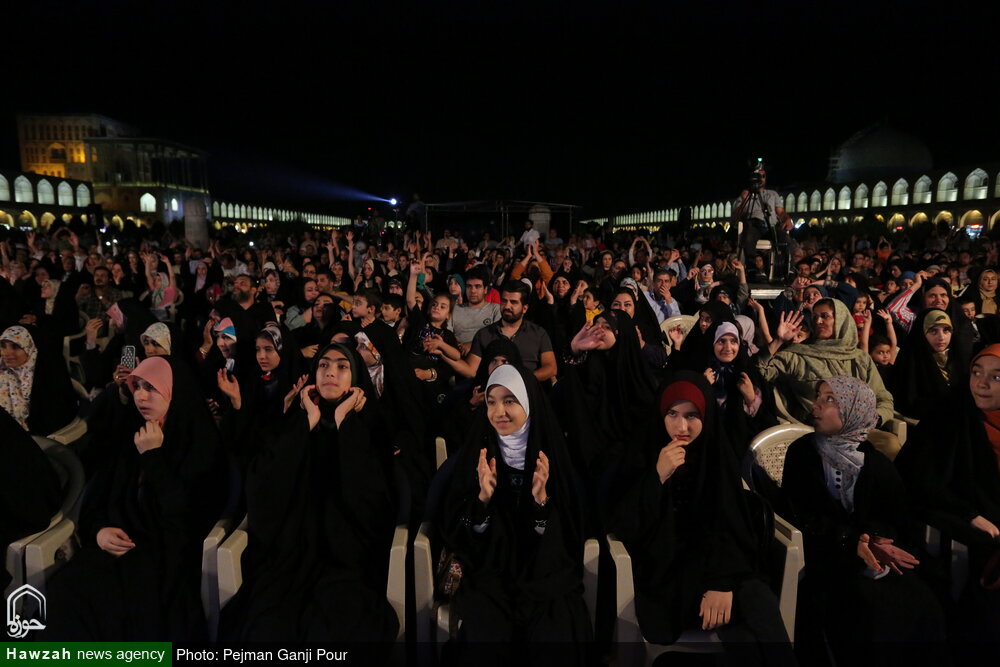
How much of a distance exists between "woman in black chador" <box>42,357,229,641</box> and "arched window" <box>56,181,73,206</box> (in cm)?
6426

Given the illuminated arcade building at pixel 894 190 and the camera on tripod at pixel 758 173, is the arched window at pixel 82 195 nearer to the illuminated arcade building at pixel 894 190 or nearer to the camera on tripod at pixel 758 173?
the illuminated arcade building at pixel 894 190

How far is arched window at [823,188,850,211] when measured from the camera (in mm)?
48359

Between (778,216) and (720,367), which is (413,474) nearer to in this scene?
(720,367)

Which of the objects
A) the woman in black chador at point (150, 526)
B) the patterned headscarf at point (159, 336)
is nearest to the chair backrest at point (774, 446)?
the woman in black chador at point (150, 526)

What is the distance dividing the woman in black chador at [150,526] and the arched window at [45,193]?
62157 mm

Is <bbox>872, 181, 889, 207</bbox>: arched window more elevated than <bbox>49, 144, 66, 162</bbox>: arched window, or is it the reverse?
<bbox>49, 144, 66, 162</bbox>: arched window

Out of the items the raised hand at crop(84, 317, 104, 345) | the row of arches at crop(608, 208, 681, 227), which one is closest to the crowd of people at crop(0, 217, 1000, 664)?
the raised hand at crop(84, 317, 104, 345)

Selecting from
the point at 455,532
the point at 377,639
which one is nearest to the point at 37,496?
the point at 377,639

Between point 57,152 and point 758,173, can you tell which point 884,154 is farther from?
point 57,152

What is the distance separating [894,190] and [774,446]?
47.4 metres

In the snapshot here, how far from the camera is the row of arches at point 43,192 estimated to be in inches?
1925

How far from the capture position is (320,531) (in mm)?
2496

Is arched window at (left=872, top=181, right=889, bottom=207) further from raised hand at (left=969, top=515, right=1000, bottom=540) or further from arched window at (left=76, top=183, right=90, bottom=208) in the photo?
arched window at (left=76, top=183, right=90, bottom=208)

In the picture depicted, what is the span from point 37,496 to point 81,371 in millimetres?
3268
